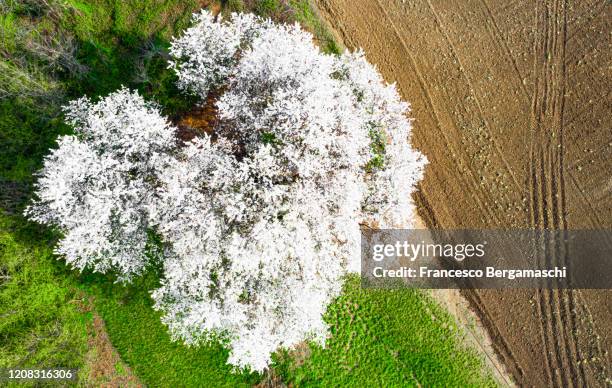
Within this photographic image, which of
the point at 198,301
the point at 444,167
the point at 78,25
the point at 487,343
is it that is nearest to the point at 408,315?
the point at 487,343

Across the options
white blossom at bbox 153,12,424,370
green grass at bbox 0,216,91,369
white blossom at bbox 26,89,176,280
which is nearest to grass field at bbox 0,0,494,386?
green grass at bbox 0,216,91,369

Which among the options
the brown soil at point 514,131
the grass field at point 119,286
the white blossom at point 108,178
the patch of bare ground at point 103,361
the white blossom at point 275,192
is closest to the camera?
the white blossom at point 275,192

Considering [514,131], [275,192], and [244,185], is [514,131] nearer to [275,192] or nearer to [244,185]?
[275,192]

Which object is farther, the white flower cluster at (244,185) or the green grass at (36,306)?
the green grass at (36,306)

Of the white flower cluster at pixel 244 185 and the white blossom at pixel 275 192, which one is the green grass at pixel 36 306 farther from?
the white blossom at pixel 275 192

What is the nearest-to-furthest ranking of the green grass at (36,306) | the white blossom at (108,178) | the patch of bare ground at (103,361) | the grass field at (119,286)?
1. the white blossom at (108,178)
2. the green grass at (36,306)
3. the grass field at (119,286)
4. the patch of bare ground at (103,361)

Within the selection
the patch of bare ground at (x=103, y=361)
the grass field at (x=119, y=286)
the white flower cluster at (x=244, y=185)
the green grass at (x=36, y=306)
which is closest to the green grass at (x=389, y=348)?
the grass field at (x=119, y=286)

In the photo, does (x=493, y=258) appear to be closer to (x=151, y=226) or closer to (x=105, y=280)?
(x=151, y=226)

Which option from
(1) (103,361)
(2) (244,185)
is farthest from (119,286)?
(2) (244,185)
